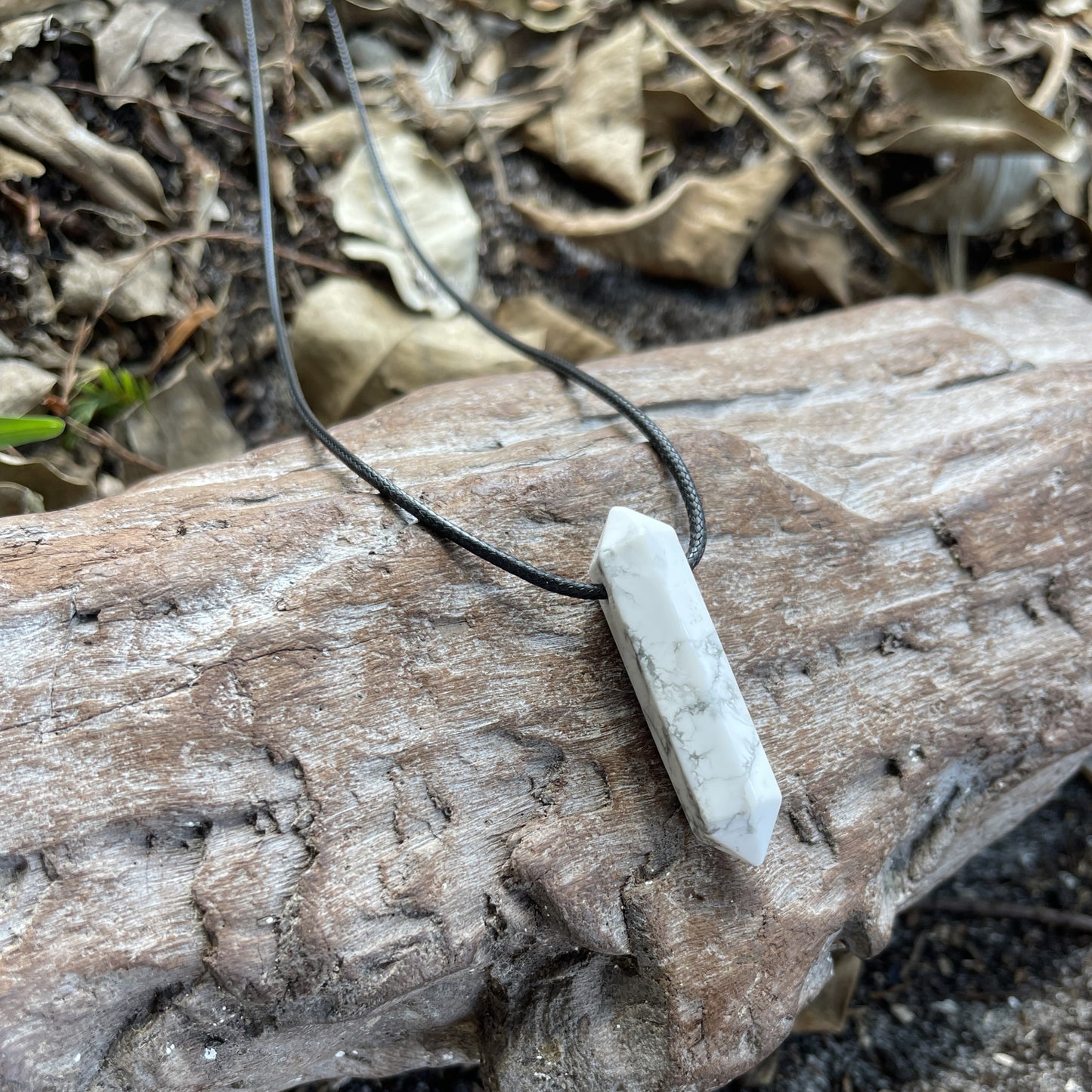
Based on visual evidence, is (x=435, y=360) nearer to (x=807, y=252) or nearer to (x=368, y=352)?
(x=368, y=352)

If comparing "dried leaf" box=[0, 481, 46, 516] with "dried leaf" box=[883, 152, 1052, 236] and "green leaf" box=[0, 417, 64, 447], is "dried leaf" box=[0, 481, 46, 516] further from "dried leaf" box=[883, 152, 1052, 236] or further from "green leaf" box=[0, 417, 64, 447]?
"dried leaf" box=[883, 152, 1052, 236]

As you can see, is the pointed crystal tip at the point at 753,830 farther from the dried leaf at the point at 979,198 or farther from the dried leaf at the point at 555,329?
the dried leaf at the point at 979,198

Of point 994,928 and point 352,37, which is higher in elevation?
point 352,37

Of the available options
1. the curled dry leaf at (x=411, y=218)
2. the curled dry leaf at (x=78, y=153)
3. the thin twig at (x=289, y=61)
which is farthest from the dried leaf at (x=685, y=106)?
the curled dry leaf at (x=78, y=153)

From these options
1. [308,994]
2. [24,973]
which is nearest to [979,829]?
[308,994]

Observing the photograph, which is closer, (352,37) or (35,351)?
(35,351)

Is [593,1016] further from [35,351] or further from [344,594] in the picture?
[35,351]
